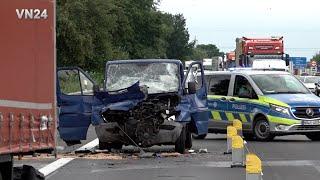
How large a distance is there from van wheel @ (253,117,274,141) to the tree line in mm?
26211

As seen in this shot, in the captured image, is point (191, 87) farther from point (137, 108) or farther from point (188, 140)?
point (188, 140)

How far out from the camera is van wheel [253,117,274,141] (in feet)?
61.6

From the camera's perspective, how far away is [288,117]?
1833 cm

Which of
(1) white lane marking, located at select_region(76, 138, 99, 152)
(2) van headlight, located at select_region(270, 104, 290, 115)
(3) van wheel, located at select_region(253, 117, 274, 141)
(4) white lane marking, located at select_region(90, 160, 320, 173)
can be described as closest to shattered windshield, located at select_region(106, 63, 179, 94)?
(1) white lane marking, located at select_region(76, 138, 99, 152)

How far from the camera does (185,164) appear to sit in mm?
13750

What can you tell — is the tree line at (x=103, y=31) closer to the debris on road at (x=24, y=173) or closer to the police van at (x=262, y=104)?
the police van at (x=262, y=104)

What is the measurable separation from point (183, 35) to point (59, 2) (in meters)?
97.5

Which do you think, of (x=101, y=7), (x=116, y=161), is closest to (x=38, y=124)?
(x=116, y=161)

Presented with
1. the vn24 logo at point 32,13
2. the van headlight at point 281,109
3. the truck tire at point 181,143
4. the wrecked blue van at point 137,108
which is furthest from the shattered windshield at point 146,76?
the vn24 logo at point 32,13

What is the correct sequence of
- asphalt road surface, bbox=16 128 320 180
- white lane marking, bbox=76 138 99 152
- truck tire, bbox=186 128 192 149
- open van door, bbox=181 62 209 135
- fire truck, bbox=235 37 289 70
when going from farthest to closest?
fire truck, bbox=235 37 289 70, white lane marking, bbox=76 138 99 152, truck tire, bbox=186 128 192 149, open van door, bbox=181 62 209 135, asphalt road surface, bbox=16 128 320 180

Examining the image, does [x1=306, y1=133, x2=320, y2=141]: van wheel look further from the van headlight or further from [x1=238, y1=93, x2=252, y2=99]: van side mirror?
[x1=238, y1=93, x2=252, y2=99]: van side mirror

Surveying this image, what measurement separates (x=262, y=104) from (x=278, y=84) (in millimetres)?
1068

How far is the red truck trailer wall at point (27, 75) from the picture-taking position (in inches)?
258

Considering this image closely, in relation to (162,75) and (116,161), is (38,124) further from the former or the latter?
(162,75)
